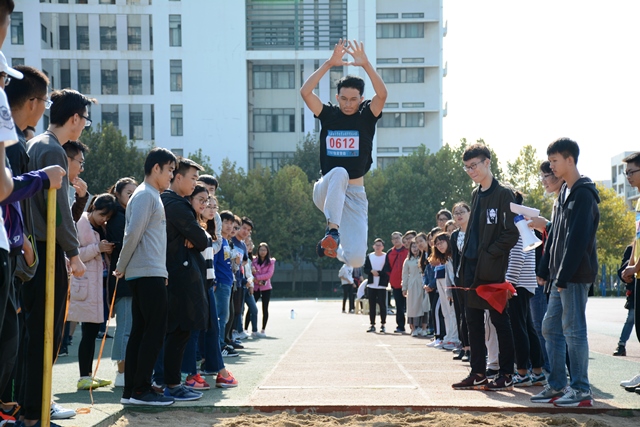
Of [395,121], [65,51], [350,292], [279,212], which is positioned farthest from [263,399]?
[395,121]

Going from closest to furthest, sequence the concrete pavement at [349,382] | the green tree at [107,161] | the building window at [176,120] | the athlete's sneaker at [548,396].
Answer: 1. the concrete pavement at [349,382]
2. the athlete's sneaker at [548,396]
3. the green tree at [107,161]
4. the building window at [176,120]

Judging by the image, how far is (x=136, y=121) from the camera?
221ft

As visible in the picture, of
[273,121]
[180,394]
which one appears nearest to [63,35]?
[273,121]

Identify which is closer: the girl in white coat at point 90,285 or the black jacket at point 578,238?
the black jacket at point 578,238

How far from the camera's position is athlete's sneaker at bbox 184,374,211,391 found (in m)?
8.56

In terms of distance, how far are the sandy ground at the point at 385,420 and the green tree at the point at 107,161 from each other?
43689mm

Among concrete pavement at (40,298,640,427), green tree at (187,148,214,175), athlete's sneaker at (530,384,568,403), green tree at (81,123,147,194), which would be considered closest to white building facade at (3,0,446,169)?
green tree at (187,148,214,175)

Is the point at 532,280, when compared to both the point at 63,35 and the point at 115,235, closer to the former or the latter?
the point at 115,235

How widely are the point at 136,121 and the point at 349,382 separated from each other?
61148 mm

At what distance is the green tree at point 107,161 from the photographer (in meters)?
49.7

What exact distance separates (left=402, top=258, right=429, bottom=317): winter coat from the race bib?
356 inches

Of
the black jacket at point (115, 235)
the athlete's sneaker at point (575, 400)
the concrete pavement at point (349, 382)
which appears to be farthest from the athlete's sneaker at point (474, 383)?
the black jacket at point (115, 235)

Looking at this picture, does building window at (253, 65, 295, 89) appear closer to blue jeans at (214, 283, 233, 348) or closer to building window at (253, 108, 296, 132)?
building window at (253, 108, 296, 132)

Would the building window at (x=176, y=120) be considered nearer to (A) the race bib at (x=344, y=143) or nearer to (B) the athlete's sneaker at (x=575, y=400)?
(A) the race bib at (x=344, y=143)
